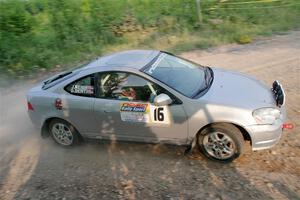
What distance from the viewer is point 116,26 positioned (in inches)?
588

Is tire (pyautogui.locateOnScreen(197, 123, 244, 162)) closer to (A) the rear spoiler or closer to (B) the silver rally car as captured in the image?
(B) the silver rally car

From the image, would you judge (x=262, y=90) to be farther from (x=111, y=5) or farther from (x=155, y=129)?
(x=111, y=5)

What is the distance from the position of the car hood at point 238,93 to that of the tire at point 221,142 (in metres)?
0.38

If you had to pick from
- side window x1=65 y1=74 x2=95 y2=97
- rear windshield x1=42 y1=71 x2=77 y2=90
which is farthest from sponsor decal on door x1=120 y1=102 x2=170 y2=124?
rear windshield x1=42 y1=71 x2=77 y2=90

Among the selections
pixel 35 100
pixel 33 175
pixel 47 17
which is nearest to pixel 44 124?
pixel 35 100

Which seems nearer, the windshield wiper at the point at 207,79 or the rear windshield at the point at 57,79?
the windshield wiper at the point at 207,79

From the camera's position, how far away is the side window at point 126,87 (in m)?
5.88

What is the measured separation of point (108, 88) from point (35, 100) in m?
1.45

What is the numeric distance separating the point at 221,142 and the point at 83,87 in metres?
2.41

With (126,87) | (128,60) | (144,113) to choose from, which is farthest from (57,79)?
(144,113)

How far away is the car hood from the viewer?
18.5 ft

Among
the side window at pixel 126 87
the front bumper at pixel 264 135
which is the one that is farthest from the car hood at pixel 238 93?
the side window at pixel 126 87

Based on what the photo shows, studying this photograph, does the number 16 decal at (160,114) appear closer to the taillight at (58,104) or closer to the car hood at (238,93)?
the car hood at (238,93)

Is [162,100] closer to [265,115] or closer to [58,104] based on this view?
[265,115]
